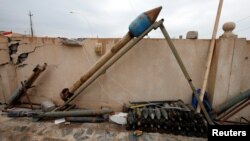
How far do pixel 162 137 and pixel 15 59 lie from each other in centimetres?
432

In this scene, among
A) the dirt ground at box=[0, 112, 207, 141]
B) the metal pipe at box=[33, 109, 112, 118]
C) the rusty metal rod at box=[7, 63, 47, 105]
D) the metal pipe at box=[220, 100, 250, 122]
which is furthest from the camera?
the rusty metal rod at box=[7, 63, 47, 105]

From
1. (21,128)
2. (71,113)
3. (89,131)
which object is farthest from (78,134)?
(21,128)

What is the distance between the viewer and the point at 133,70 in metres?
3.20

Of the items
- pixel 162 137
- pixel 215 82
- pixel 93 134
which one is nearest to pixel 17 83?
pixel 93 134

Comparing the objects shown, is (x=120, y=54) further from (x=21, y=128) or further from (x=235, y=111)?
(x=235, y=111)

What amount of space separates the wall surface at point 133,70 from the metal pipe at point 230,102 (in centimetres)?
12

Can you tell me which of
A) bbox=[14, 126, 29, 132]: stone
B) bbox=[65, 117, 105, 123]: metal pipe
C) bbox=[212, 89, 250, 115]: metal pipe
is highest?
bbox=[212, 89, 250, 115]: metal pipe

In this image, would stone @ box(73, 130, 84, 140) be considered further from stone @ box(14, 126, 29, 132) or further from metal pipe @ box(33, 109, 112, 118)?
stone @ box(14, 126, 29, 132)

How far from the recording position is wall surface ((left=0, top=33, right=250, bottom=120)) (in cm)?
284

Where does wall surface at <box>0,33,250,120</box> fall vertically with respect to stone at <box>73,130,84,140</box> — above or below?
above

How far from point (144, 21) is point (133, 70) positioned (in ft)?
4.08

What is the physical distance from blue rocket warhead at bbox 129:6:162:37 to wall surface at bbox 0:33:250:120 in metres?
0.64

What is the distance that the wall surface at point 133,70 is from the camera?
9.32 feet

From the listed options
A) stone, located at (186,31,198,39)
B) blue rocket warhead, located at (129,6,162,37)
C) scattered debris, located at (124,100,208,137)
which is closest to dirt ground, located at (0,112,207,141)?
scattered debris, located at (124,100,208,137)
